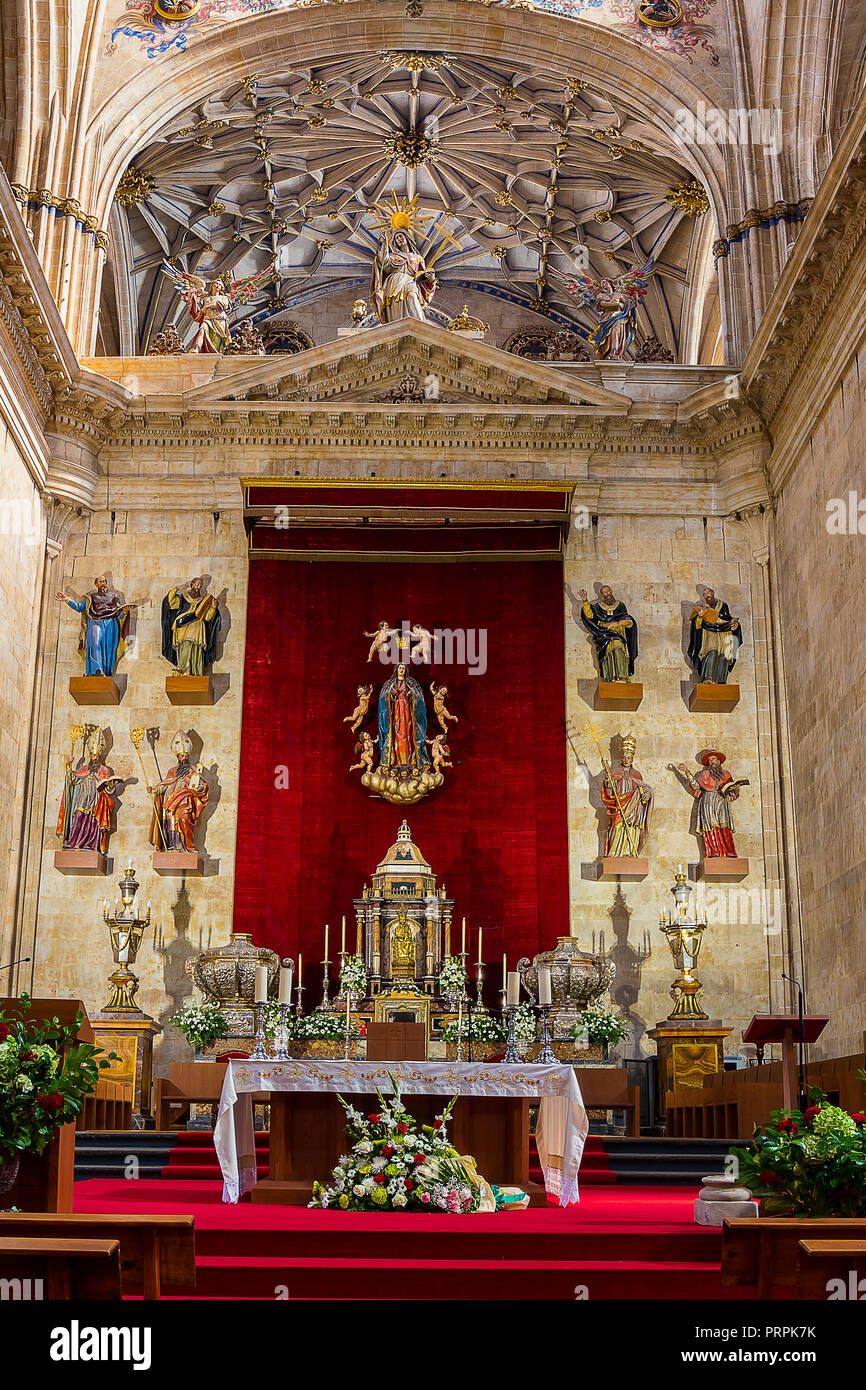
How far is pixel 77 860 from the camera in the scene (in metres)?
16.0

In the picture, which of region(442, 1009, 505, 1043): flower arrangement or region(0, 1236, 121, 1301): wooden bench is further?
region(442, 1009, 505, 1043): flower arrangement

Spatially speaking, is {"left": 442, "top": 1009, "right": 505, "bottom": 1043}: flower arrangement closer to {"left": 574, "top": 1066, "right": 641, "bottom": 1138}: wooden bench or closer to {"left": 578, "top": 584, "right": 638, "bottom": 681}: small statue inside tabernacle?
{"left": 574, "top": 1066, "right": 641, "bottom": 1138}: wooden bench

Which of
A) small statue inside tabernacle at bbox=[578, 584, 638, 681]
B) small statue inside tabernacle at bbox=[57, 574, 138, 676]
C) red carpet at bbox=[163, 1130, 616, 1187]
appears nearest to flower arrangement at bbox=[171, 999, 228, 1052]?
red carpet at bbox=[163, 1130, 616, 1187]

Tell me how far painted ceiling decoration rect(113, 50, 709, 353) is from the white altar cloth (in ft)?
48.8

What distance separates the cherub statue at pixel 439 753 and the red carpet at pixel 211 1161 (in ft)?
17.9

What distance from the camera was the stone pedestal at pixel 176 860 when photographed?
16078 mm

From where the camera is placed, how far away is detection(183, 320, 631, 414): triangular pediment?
17625 mm

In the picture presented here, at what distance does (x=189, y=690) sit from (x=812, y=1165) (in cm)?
1186

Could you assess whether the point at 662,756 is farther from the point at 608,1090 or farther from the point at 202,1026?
the point at 202,1026

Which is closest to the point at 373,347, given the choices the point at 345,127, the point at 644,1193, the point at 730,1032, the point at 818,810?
the point at 345,127

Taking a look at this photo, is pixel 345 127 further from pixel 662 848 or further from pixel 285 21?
pixel 662 848

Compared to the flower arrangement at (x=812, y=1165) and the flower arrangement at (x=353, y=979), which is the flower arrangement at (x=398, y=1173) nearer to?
the flower arrangement at (x=812, y=1165)

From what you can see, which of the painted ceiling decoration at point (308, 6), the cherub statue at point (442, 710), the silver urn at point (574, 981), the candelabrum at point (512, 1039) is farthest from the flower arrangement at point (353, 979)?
the painted ceiling decoration at point (308, 6)

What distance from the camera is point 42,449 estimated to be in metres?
16.8
